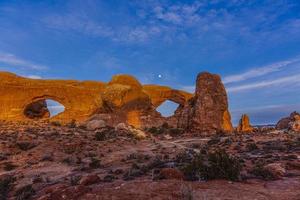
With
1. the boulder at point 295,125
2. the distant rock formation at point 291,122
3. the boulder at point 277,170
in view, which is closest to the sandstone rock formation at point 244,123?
the distant rock formation at point 291,122

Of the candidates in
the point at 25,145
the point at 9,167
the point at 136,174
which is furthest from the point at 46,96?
the point at 136,174

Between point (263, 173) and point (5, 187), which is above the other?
point (263, 173)

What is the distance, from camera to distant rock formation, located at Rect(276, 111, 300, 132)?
121ft

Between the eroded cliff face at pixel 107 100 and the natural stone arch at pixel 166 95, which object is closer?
the eroded cliff face at pixel 107 100

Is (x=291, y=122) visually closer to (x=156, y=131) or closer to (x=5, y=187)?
(x=156, y=131)

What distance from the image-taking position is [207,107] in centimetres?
3431

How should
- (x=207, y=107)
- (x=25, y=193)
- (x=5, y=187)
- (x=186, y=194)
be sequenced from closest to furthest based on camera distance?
1. (x=186, y=194)
2. (x=25, y=193)
3. (x=5, y=187)
4. (x=207, y=107)

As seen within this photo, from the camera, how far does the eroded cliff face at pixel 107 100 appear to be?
117 ft

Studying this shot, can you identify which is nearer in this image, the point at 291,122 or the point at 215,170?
the point at 215,170

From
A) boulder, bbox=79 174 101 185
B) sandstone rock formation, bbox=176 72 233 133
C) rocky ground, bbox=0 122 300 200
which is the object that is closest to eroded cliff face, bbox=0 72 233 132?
sandstone rock formation, bbox=176 72 233 133

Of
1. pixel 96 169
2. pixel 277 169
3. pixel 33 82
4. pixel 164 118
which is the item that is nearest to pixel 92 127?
pixel 164 118

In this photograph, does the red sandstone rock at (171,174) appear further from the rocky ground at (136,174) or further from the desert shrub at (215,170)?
the desert shrub at (215,170)

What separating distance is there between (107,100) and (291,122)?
2270cm

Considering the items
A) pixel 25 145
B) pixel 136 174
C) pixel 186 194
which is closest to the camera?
pixel 186 194
